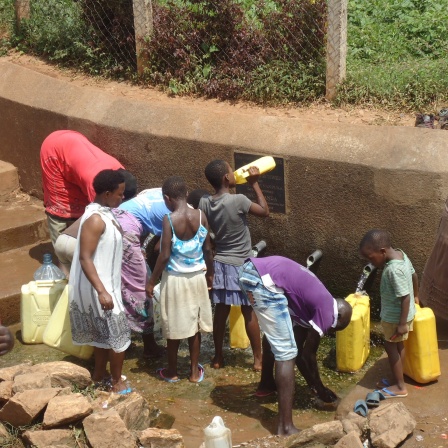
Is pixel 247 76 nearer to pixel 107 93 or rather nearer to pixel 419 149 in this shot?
pixel 107 93

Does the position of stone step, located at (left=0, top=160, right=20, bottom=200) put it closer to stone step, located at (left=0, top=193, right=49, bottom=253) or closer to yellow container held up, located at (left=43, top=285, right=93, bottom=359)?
stone step, located at (left=0, top=193, right=49, bottom=253)

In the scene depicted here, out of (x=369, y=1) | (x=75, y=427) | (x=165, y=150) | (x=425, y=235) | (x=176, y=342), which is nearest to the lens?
(x=75, y=427)

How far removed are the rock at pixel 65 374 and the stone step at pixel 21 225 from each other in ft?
9.03

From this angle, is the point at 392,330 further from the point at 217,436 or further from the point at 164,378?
the point at 164,378

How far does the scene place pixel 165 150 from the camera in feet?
26.5

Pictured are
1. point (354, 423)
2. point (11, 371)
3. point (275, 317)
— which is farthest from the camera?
point (11, 371)

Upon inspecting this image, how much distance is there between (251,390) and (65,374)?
141 centimetres

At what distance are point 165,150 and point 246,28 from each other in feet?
5.49

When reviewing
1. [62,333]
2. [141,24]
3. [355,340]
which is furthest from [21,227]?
[355,340]

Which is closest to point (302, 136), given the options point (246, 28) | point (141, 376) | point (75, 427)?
point (246, 28)

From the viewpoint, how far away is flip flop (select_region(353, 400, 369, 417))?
18.6 feet

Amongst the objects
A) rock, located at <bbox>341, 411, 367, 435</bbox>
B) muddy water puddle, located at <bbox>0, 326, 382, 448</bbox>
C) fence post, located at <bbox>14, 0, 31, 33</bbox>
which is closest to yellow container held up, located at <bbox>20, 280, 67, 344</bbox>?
muddy water puddle, located at <bbox>0, 326, 382, 448</bbox>

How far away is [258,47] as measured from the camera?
8594 mm

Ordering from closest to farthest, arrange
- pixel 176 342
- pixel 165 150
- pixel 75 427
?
pixel 75 427 < pixel 176 342 < pixel 165 150
